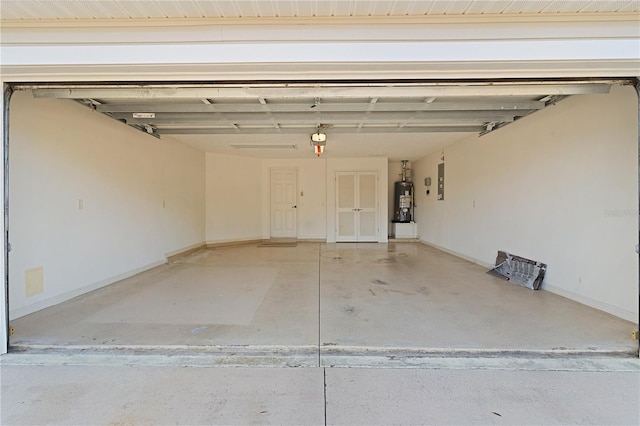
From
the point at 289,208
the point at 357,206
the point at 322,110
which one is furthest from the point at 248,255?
the point at 322,110

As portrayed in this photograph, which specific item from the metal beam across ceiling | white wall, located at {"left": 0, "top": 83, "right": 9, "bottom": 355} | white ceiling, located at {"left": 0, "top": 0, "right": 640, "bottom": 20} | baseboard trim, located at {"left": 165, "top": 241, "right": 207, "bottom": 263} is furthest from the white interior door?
white ceiling, located at {"left": 0, "top": 0, "right": 640, "bottom": 20}

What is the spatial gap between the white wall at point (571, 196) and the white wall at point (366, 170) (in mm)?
2755

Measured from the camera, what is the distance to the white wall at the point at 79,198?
118 inches

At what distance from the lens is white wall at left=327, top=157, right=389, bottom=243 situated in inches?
318

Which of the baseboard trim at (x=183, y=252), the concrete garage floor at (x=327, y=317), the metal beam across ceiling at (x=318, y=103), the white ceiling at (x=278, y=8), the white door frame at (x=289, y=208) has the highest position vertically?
the white ceiling at (x=278, y=8)

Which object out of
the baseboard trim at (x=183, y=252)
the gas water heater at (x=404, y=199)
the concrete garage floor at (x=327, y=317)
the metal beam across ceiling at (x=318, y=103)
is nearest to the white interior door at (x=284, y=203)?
the baseboard trim at (x=183, y=252)

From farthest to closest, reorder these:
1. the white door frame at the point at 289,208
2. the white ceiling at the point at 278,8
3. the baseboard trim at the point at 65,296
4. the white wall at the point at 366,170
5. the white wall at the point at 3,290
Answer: the white door frame at the point at 289,208 < the white wall at the point at 366,170 < the baseboard trim at the point at 65,296 < the white wall at the point at 3,290 < the white ceiling at the point at 278,8

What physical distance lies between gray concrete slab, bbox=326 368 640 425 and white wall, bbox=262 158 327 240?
6570mm

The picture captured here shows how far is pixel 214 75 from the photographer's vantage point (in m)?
2.23

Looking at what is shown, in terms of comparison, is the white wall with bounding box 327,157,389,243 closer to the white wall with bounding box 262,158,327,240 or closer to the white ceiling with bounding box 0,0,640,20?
the white wall with bounding box 262,158,327,240

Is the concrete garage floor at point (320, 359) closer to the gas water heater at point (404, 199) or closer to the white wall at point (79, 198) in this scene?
the white wall at point (79, 198)

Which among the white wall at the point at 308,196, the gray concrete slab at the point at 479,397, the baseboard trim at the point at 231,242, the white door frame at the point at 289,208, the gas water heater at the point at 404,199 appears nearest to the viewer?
the gray concrete slab at the point at 479,397

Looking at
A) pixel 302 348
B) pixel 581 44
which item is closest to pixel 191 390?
pixel 302 348

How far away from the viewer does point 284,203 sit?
8602 millimetres
